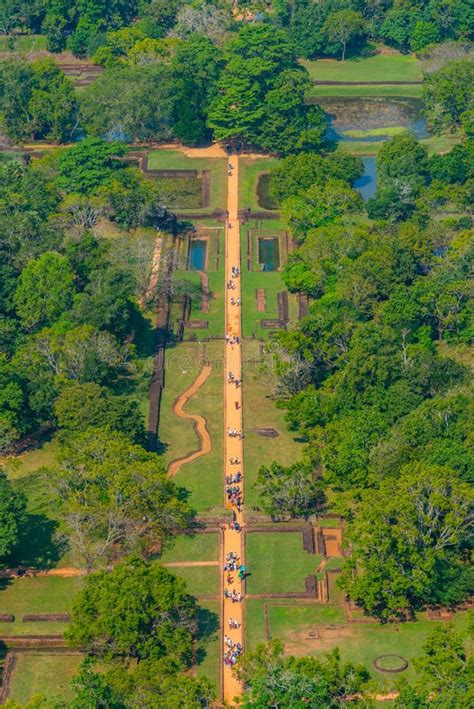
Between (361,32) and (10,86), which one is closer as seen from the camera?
(10,86)

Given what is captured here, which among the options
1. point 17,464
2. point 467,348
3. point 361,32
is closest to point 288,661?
point 17,464

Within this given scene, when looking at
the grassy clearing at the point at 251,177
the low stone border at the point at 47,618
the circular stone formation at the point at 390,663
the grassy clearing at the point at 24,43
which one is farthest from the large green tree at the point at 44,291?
the grassy clearing at the point at 24,43

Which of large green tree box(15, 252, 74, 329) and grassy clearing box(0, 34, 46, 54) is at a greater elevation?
grassy clearing box(0, 34, 46, 54)

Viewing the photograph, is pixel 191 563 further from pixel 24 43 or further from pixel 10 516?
pixel 24 43

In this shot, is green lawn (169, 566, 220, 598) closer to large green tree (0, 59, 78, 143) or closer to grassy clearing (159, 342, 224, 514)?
grassy clearing (159, 342, 224, 514)

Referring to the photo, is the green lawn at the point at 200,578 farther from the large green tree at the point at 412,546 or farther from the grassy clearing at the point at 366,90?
the grassy clearing at the point at 366,90

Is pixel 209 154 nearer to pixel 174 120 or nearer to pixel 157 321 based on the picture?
pixel 174 120

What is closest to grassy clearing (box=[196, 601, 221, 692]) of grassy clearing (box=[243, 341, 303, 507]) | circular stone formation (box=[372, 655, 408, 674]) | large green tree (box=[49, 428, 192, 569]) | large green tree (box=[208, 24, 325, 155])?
large green tree (box=[49, 428, 192, 569])
